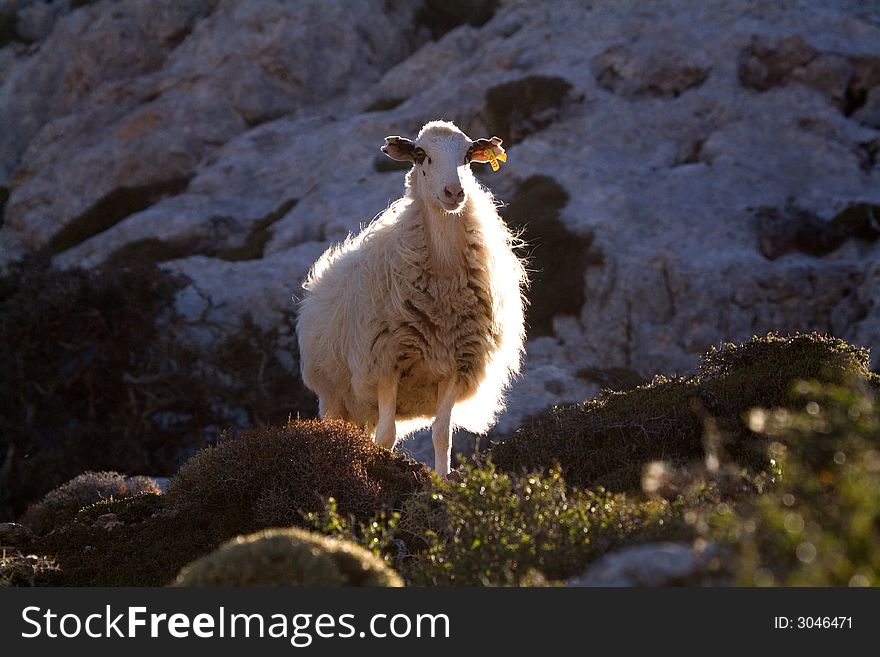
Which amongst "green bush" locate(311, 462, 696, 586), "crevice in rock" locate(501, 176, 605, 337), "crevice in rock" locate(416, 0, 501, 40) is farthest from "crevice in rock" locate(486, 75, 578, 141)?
"green bush" locate(311, 462, 696, 586)

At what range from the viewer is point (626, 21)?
160 feet

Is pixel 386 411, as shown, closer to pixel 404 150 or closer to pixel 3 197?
pixel 404 150

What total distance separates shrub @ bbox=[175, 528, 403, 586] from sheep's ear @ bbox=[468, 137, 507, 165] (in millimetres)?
8102

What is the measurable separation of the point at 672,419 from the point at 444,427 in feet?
8.55

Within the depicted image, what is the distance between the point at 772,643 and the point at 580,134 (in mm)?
39484

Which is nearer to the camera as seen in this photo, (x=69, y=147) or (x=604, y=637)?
(x=604, y=637)

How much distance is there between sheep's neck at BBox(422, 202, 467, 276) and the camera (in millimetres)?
12156

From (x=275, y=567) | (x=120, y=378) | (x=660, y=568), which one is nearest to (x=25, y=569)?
(x=275, y=567)

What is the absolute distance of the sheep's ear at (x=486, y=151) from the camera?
41.9ft

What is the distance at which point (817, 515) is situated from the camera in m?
5.27

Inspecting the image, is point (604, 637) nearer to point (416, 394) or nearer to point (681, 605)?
point (681, 605)

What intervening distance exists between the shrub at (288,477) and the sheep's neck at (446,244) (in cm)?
229

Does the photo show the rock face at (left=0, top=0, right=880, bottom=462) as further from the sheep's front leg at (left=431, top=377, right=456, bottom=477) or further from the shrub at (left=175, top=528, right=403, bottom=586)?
the shrub at (left=175, top=528, right=403, bottom=586)

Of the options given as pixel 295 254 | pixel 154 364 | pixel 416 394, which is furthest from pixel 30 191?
pixel 416 394
